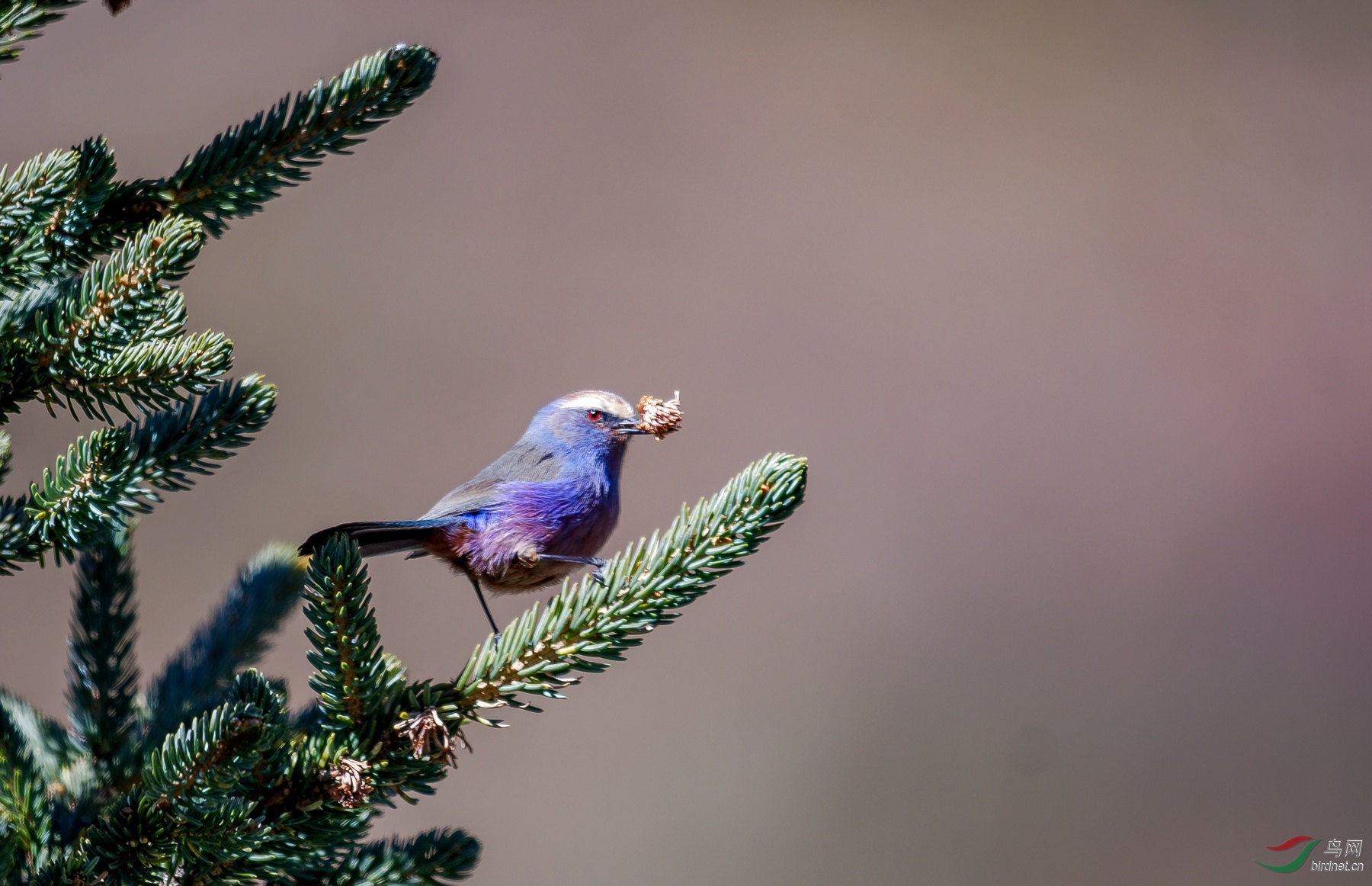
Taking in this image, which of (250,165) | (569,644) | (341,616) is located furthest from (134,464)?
(569,644)

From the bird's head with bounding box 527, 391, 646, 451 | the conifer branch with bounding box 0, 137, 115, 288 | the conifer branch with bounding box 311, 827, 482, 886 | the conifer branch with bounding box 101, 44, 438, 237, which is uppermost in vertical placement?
the conifer branch with bounding box 101, 44, 438, 237

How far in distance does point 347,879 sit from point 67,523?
54 cm

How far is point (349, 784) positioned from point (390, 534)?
2.01 ft

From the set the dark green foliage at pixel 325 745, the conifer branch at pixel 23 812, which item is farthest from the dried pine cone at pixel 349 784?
the conifer branch at pixel 23 812

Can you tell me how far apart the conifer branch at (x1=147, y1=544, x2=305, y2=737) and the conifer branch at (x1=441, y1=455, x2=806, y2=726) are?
0.47 meters

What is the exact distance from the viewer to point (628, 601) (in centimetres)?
113

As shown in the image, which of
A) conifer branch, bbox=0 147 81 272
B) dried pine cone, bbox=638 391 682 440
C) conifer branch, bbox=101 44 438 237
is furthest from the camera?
dried pine cone, bbox=638 391 682 440

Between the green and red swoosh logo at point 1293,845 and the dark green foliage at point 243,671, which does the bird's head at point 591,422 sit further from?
the green and red swoosh logo at point 1293,845

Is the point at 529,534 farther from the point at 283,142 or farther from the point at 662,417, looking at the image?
the point at 283,142

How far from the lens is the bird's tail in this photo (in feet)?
4.53

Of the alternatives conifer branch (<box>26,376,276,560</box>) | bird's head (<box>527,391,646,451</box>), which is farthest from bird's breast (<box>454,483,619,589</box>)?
conifer branch (<box>26,376,276,560</box>)

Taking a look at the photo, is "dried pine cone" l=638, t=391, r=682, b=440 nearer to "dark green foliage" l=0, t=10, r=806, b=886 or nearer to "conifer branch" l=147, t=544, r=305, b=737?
"dark green foliage" l=0, t=10, r=806, b=886

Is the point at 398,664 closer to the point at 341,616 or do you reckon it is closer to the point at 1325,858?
the point at 341,616

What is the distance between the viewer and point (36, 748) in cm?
133
